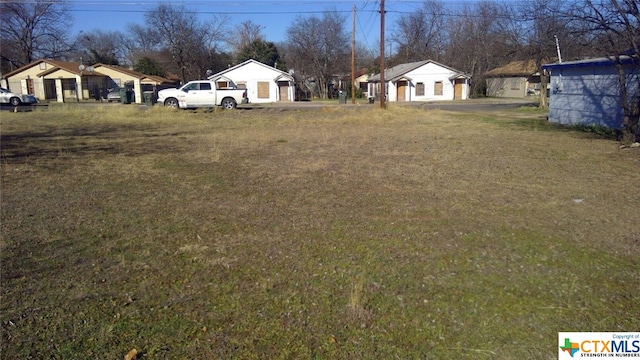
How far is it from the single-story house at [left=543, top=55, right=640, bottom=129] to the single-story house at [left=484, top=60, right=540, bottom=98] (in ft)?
120

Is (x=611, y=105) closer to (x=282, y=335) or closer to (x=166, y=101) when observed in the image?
(x=282, y=335)

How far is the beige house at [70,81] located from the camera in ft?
160

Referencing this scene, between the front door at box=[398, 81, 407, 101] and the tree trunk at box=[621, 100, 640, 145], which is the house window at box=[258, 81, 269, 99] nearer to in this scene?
the front door at box=[398, 81, 407, 101]

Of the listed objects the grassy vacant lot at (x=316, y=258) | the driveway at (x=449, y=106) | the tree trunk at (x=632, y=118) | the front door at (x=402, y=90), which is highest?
the front door at (x=402, y=90)

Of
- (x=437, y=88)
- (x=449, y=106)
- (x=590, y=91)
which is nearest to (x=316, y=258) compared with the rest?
(x=590, y=91)

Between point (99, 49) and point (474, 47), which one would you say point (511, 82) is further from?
point (99, 49)

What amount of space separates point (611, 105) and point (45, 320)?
61.1ft

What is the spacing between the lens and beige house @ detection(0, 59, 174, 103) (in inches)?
1923

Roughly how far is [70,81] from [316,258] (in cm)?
5639

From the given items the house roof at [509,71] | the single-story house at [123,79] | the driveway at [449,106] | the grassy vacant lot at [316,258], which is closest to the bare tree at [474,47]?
the house roof at [509,71]

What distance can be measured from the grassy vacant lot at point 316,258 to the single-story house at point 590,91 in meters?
7.54

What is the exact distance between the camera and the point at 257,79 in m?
49.9

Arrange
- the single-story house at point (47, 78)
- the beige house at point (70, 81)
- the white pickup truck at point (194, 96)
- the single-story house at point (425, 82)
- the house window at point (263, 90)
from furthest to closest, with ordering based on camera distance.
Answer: the single-story house at point (425, 82), the house window at point (263, 90), the single-story house at point (47, 78), the beige house at point (70, 81), the white pickup truck at point (194, 96)

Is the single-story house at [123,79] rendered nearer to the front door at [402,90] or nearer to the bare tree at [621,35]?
the front door at [402,90]
